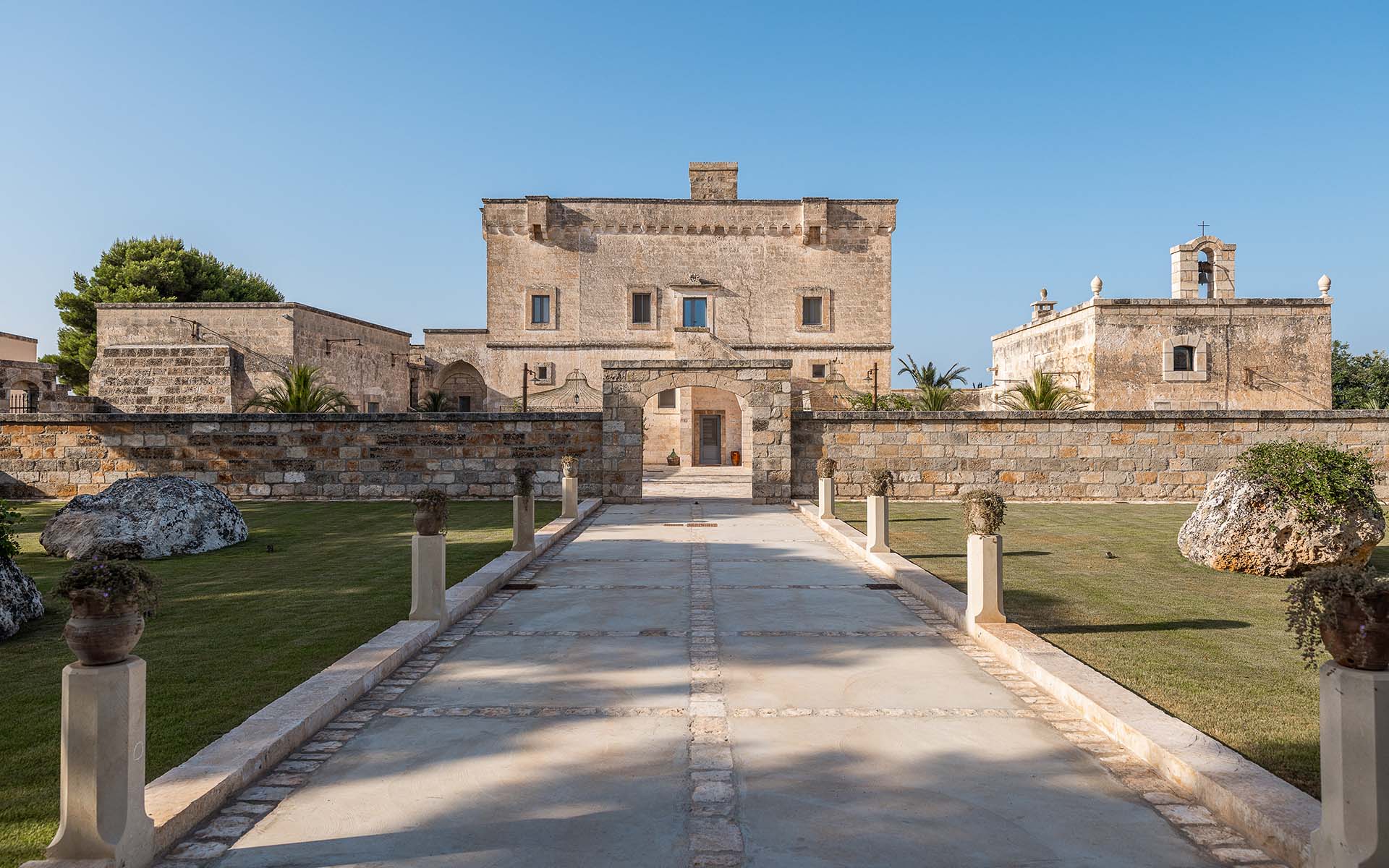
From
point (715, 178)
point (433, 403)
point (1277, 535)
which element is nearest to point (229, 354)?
point (433, 403)

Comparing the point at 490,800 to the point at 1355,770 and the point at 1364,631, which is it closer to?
the point at 1355,770

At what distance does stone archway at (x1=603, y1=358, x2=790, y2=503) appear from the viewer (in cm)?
1691

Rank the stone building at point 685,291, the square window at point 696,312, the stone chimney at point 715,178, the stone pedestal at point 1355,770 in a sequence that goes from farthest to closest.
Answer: the stone chimney at point 715,178
the square window at point 696,312
the stone building at point 685,291
the stone pedestal at point 1355,770

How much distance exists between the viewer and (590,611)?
714 cm

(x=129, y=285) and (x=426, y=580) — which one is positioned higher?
(x=129, y=285)

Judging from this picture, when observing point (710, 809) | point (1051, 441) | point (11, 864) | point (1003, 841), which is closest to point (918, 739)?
point (1003, 841)

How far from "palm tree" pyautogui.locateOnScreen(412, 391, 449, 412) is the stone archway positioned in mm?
19076

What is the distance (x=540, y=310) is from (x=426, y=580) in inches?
1163

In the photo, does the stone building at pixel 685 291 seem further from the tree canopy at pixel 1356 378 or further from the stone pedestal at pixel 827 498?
the tree canopy at pixel 1356 378

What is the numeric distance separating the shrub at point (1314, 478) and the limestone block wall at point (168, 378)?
2713cm

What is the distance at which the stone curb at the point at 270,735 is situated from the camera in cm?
322

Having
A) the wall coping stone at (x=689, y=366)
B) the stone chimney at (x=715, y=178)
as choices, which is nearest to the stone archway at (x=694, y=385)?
the wall coping stone at (x=689, y=366)

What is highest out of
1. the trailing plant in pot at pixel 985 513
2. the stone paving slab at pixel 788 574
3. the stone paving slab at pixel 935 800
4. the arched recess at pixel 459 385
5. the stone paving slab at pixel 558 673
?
the arched recess at pixel 459 385

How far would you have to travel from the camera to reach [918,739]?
4.20m
